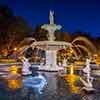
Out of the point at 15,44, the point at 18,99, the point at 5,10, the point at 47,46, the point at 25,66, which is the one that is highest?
the point at 5,10

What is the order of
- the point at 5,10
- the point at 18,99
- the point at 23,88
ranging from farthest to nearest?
the point at 5,10 < the point at 23,88 < the point at 18,99

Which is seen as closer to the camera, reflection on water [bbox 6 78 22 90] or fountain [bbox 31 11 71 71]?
reflection on water [bbox 6 78 22 90]

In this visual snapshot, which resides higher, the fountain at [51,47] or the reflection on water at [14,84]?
the fountain at [51,47]

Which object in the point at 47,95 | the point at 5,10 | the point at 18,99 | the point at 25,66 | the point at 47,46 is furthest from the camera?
the point at 5,10

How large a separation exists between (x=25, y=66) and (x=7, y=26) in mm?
35204

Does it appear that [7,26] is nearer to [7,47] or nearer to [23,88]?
[7,47]

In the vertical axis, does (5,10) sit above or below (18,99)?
above

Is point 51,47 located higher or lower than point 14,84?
higher

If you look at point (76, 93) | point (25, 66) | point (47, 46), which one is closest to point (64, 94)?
point (76, 93)

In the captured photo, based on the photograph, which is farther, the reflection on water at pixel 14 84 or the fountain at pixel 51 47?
the fountain at pixel 51 47

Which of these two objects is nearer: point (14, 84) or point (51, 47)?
point (14, 84)

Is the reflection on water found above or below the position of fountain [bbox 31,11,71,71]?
below

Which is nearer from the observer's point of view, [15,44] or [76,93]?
[76,93]

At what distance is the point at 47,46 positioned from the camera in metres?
26.8
